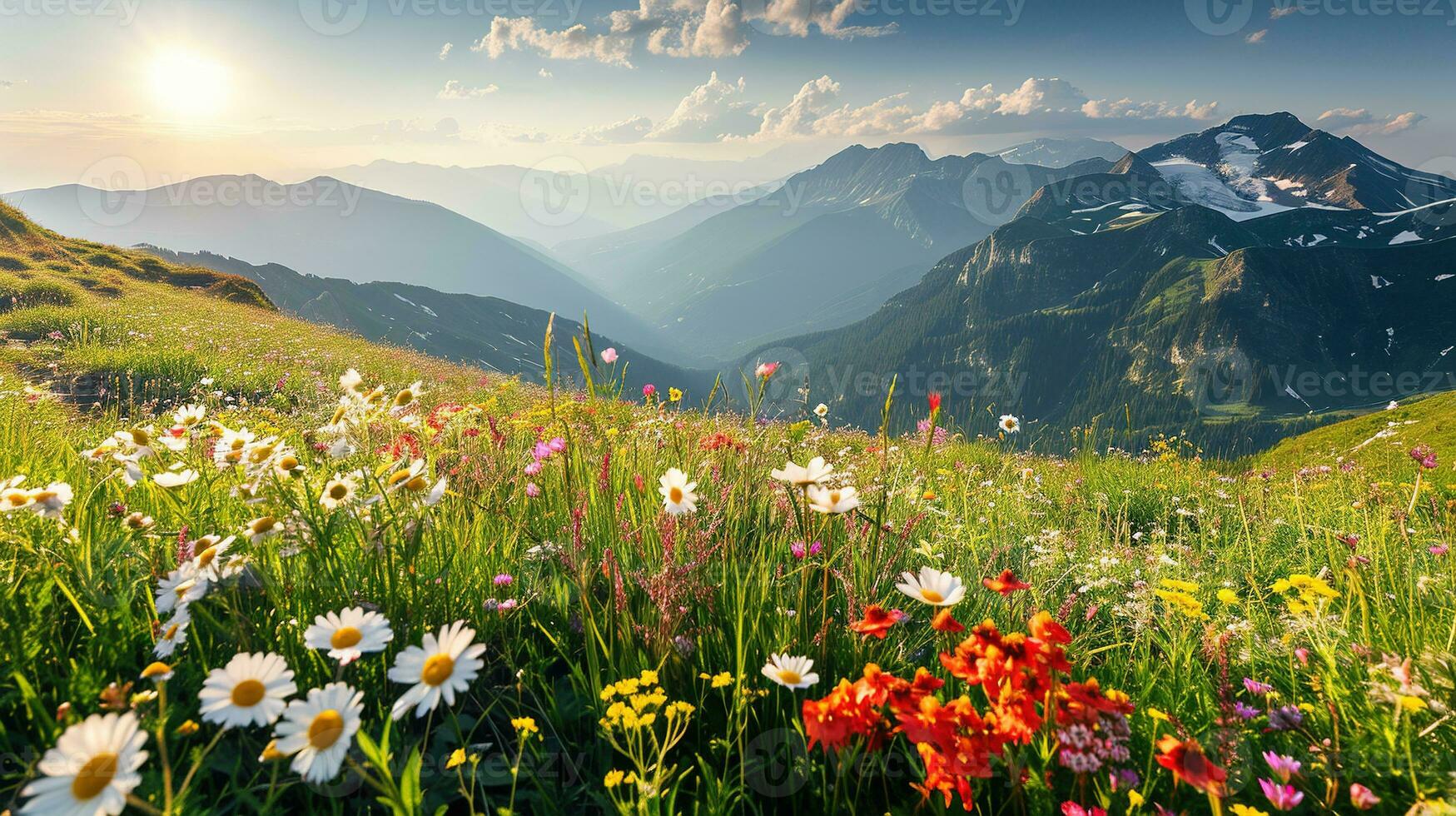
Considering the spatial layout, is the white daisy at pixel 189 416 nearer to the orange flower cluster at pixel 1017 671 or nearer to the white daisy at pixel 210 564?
the white daisy at pixel 210 564

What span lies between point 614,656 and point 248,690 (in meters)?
1.31

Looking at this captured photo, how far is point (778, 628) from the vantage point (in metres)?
2.42

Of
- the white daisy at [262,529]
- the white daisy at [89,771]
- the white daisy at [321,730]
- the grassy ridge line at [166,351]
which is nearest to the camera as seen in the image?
the white daisy at [89,771]

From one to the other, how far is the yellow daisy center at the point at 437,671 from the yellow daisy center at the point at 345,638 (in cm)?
26

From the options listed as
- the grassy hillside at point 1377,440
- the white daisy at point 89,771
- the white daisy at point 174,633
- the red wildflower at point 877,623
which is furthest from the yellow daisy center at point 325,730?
the grassy hillside at point 1377,440

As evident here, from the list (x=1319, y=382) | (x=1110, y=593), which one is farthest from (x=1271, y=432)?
(x=1110, y=593)

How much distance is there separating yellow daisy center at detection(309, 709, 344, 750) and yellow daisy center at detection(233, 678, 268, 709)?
0.66ft

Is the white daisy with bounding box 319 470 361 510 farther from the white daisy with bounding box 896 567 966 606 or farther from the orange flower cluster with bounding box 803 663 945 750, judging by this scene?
the white daisy with bounding box 896 567 966 606

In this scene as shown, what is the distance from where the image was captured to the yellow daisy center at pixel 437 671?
1.38 meters

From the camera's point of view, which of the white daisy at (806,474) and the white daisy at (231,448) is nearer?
the white daisy at (806,474)

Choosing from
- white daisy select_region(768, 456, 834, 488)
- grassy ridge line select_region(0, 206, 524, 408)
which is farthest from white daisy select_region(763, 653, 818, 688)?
grassy ridge line select_region(0, 206, 524, 408)

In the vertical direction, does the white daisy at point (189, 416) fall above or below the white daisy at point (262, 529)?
above

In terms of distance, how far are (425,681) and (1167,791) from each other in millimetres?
2168

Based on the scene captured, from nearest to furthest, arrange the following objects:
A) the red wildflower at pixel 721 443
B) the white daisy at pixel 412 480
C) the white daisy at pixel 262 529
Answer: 1. the white daisy at pixel 262 529
2. the white daisy at pixel 412 480
3. the red wildflower at pixel 721 443
